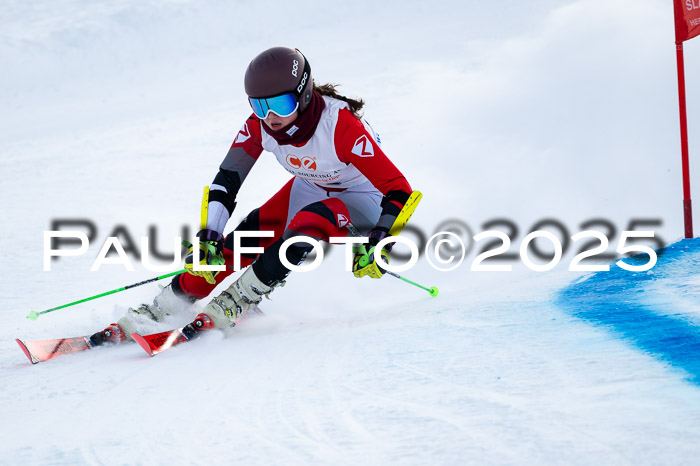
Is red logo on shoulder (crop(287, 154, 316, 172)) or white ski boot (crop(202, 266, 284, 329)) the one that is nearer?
white ski boot (crop(202, 266, 284, 329))

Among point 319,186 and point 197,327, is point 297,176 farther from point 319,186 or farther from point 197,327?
point 197,327

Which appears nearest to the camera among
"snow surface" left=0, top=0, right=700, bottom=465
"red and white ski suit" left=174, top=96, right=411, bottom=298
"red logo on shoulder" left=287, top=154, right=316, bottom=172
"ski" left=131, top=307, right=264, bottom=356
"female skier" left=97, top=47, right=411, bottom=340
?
"snow surface" left=0, top=0, right=700, bottom=465

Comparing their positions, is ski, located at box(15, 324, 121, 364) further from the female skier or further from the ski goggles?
the ski goggles

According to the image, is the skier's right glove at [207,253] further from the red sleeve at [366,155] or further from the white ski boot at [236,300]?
the red sleeve at [366,155]

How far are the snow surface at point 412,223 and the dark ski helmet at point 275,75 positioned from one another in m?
1.05

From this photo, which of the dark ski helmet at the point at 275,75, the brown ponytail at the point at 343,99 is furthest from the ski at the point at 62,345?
the brown ponytail at the point at 343,99

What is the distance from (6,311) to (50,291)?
0.35 m

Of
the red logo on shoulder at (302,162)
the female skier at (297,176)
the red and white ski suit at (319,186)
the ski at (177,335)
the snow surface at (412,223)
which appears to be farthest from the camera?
the red logo on shoulder at (302,162)

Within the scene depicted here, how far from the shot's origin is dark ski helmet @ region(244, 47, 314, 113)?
2889mm

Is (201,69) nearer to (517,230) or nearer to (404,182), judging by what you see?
(517,230)

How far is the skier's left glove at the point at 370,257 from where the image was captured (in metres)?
2.99

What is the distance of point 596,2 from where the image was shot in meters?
9.76

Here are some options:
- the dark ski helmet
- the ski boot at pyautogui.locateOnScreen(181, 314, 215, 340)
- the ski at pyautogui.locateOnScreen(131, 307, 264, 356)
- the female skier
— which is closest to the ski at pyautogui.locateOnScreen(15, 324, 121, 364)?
the female skier

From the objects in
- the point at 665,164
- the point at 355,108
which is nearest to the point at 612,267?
the point at 355,108
